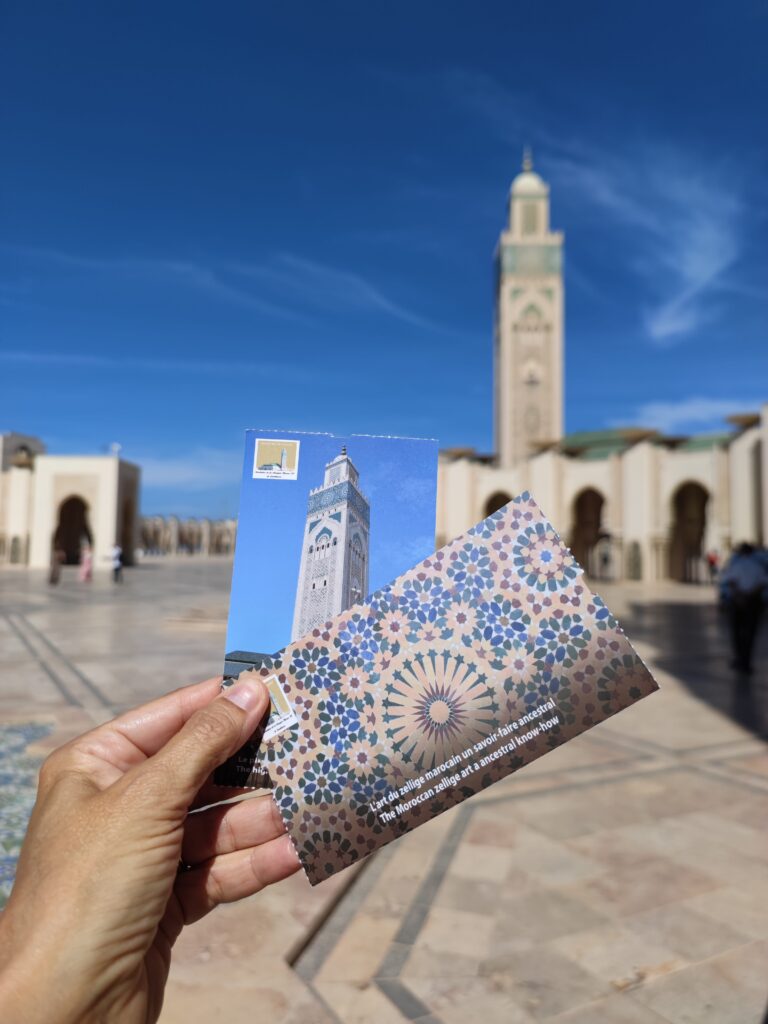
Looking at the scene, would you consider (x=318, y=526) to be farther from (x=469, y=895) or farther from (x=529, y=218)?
(x=529, y=218)

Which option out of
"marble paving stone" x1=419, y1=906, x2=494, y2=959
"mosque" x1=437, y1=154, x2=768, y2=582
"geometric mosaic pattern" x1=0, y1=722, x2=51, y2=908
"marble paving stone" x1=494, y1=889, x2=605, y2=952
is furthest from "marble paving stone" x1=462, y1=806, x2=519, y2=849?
"mosque" x1=437, y1=154, x2=768, y2=582

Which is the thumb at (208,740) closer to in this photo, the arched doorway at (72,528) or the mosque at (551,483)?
the mosque at (551,483)

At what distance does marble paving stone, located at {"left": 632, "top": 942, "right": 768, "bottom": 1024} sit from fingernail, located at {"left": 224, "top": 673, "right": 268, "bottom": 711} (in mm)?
1615

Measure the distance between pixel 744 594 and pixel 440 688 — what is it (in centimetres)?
625

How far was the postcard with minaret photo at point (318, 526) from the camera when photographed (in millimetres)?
1036

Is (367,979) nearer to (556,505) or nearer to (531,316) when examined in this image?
(556,505)

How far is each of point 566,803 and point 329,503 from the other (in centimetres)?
275

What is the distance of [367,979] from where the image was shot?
6.48 feet

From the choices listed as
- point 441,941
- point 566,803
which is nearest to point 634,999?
point 441,941

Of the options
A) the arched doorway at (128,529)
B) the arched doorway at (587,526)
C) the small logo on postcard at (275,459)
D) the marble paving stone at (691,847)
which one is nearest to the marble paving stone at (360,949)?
the marble paving stone at (691,847)

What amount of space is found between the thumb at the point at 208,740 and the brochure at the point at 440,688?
4 centimetres

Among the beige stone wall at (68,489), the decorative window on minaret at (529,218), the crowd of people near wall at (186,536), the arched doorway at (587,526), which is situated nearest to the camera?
the beige stone wall at (68,489)

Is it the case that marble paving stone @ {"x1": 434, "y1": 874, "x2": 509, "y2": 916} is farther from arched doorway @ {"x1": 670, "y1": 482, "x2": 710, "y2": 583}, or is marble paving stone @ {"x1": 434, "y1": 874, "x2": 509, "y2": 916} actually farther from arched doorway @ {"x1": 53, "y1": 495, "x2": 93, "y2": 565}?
arched doorway @ {"x1": 53, "y1": 495, "x2": 93, "y2": 565}

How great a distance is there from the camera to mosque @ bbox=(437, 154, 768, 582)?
19672mm
